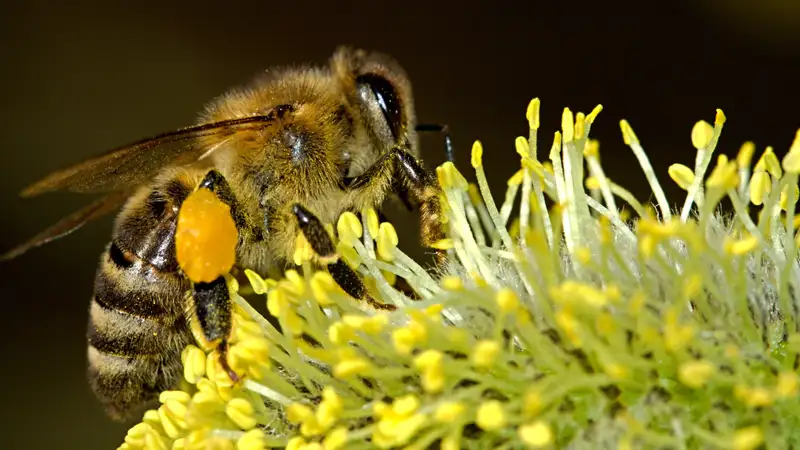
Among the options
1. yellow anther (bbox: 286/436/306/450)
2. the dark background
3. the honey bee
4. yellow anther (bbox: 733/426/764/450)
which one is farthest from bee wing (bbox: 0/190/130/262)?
the dark background

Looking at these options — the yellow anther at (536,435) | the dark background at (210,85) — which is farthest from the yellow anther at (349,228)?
the dark background at (210,85)

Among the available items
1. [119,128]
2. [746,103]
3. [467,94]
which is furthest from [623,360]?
[119,128]

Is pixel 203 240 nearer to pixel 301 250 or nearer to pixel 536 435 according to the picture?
pixel 301 250

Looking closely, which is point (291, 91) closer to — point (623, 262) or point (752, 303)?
point (623, 262)

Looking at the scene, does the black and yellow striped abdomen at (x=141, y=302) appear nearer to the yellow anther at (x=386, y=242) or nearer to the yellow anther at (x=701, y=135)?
the yellow anther at (x=386, y=242)

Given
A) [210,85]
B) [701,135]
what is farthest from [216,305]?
[210,85]

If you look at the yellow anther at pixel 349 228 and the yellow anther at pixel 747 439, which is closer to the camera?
the yellow anther at pixel 747 439
